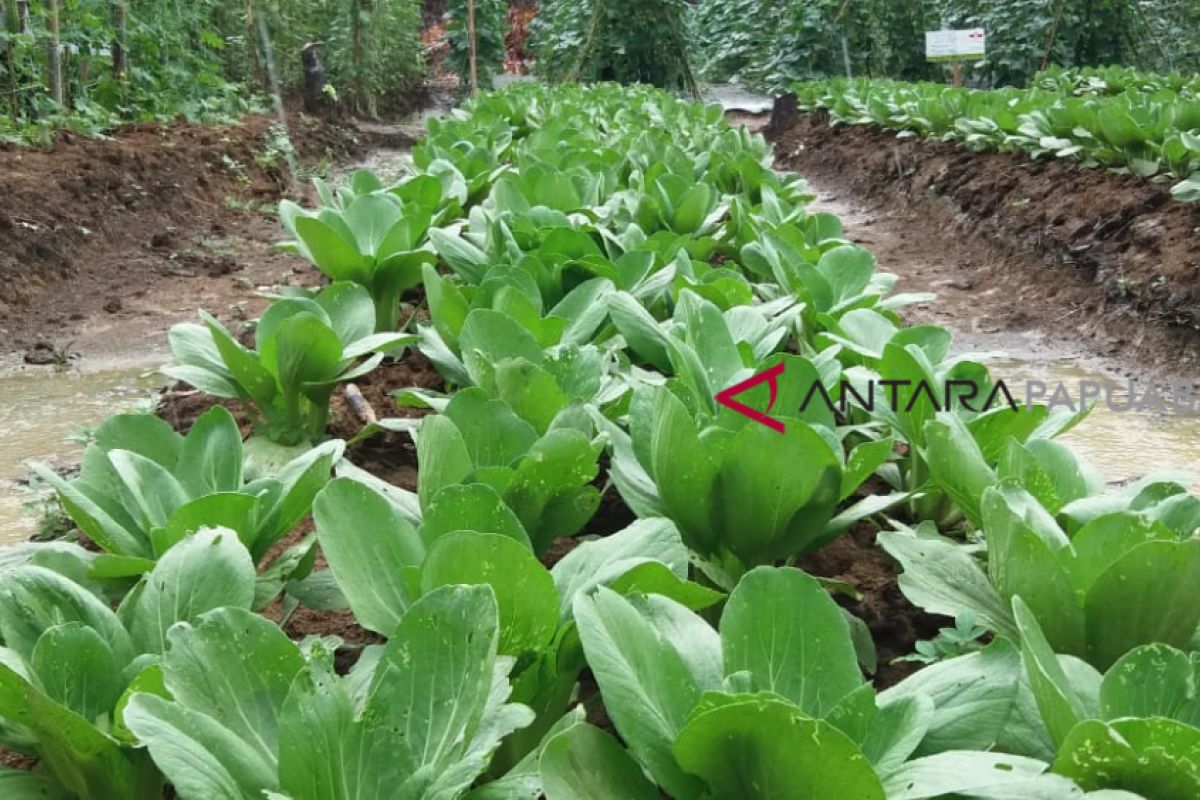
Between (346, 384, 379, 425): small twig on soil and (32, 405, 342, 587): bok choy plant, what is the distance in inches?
27.8

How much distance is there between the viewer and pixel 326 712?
83 cm

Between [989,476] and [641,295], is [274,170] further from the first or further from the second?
[989,476]

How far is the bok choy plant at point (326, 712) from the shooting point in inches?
32.1

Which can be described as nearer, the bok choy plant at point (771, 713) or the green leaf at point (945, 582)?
the bok choy plant at point (771, 713)

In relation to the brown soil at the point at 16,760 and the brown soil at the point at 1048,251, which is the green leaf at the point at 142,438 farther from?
the brown soil at the point at 1048,251

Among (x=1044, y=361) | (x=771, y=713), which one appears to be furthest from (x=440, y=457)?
(x=1044, y=361)

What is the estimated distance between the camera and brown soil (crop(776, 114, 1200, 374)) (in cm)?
461

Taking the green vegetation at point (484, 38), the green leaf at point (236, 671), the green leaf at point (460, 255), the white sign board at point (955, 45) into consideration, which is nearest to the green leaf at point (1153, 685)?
the green leaf at point (236, 671)

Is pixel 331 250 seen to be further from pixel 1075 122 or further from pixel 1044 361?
pixel 1075 122

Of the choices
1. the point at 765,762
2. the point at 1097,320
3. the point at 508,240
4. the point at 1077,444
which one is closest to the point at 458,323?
the point at 508,240

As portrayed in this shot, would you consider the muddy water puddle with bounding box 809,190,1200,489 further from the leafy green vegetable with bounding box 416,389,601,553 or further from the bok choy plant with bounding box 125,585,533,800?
the bok choy plant with bounding box 125,585,533,800

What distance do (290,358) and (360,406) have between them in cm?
44

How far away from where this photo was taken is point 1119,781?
839mm

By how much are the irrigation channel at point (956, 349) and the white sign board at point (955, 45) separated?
15.2ft
